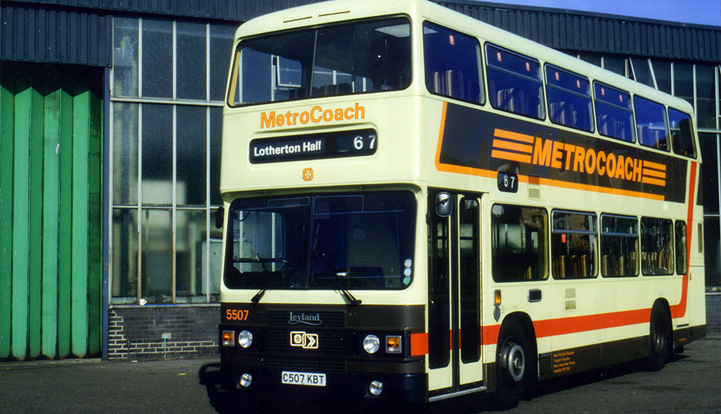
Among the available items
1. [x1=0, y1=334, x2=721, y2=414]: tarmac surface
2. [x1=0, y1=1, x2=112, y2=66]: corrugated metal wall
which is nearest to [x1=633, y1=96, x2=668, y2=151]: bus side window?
[x1=0, y1=334, x2=721, y2=414]: tarmac surface

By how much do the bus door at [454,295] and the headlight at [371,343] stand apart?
0.56 metres

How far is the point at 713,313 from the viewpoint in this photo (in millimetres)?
22484

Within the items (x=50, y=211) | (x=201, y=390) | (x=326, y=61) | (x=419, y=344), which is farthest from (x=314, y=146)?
(x=50, y=211)

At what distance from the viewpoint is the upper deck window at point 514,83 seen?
1087 centimetres

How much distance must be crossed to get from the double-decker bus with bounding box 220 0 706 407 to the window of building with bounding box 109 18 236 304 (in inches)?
255

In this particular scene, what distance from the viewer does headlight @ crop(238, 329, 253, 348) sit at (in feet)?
32.1

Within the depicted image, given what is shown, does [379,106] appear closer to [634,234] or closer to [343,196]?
[343,196]

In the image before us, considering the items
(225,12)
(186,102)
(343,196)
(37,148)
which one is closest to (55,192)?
(37,148)

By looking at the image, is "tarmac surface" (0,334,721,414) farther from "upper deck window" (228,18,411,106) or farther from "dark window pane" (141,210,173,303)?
"upper deck window" (228,18,411,106)

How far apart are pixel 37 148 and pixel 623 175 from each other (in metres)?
10.3

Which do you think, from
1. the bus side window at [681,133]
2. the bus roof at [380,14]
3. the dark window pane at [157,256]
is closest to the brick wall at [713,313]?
the bus side window at [681,133]

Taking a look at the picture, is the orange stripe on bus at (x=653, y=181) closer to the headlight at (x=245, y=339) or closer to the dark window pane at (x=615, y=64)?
the dark window pane at (x=615, y=64)

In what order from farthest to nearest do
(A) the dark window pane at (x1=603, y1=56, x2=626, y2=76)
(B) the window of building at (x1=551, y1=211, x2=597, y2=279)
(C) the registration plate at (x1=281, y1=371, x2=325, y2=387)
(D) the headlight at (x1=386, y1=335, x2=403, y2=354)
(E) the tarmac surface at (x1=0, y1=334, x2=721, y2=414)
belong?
(A) the dark window pane at (x1=603, y1=56, x2=626, y2=76) < (B) the window of building at (x1=551, y1=211, x2=597, y2=279) < (E) the tarmac surface at (x1=0, y1=334, x2=721, y2=414) < (C) the registration plate at (x1=281, y1=371, x2=325, y2=387) < (D) the headlight at (x1=386, y1=335, x2=403, y2=354)

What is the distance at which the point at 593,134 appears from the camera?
43.1ft
